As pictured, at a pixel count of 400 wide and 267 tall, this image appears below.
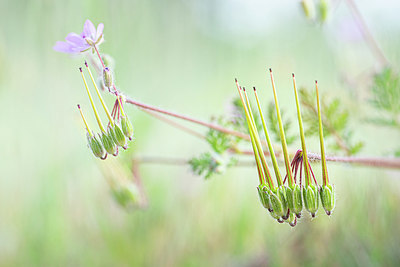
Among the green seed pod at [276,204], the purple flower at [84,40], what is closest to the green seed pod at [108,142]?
the purple flower at [84,40]

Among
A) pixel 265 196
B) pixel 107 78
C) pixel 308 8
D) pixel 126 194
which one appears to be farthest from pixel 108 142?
pixel 308 8

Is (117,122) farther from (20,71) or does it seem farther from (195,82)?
(195,82)

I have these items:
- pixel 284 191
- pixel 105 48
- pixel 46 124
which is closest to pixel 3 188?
pixel 46 124

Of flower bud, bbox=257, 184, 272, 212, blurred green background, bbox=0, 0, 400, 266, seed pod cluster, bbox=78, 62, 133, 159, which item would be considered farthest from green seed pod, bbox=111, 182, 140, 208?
flower bud, bbox=257, 184, 272, 212

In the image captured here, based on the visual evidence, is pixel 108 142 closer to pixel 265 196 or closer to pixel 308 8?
pixel 265 196

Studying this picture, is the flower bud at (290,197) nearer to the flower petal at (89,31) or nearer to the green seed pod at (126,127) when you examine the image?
the green seed pod at (126,127)
